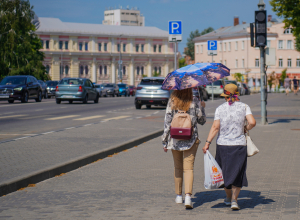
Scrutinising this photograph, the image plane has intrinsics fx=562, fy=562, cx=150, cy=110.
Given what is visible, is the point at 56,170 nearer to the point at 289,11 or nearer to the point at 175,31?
the point at 175,31

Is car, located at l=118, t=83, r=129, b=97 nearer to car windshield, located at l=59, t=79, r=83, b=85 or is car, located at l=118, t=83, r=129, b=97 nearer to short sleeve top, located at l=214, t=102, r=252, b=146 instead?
car windshield, located at l=59, t=79, r=83, b=85

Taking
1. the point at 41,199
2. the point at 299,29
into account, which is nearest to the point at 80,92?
the point at 299,29

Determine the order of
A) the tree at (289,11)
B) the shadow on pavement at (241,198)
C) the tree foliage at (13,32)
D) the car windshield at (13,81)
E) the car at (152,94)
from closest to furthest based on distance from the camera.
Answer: the shadow on pavement at (241,198)
the car at (152,94)
the tree at (289,11)
the car windshield at (13,81)
the tree foliage at (13,32)

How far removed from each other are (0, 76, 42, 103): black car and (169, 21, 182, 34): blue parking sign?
17.5 m

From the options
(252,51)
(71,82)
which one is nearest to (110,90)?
(71,82)

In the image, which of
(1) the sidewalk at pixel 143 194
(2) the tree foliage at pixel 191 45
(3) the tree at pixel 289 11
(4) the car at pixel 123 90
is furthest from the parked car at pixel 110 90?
(2) the tree foliage at pixel 191 45

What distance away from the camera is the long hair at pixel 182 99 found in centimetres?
655

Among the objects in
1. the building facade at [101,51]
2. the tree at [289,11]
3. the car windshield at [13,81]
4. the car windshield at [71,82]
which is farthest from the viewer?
the building facade at [101,51]

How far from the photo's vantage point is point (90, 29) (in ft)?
413

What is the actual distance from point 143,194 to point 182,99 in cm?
155

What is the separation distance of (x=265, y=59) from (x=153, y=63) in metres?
116

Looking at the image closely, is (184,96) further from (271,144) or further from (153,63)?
(153,63)

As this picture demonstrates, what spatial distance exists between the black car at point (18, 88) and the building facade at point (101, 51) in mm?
75968

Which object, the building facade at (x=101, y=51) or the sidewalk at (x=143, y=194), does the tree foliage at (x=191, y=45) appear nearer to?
the building facade at (x=101, y=51)
